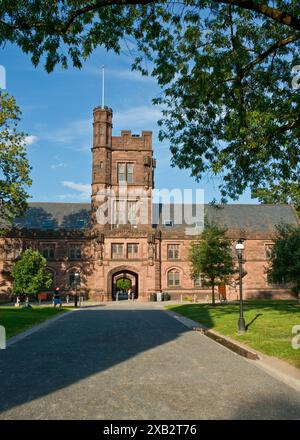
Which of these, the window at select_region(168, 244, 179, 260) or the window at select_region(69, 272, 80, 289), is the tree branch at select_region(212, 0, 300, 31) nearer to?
the window at select_region(168, 244, 179, 260)

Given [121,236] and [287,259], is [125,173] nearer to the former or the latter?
[121,236]

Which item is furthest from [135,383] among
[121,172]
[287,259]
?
[121,172]

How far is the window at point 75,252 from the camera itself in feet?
160

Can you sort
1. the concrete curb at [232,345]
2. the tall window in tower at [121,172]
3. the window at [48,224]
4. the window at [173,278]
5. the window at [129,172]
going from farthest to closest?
the window at [129,172], the tall window in tower at [121,172], the window at [48,224], the window at [173,278], the concrete curb at [232,345]

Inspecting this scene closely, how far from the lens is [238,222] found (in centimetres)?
5406

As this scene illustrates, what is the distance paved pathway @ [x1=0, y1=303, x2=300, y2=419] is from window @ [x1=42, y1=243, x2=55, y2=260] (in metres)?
36.4

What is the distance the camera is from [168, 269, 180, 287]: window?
161ft

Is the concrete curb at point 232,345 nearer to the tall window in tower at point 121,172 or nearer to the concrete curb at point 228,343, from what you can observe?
the concrete curb at point 228,343

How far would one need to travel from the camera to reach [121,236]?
159ft

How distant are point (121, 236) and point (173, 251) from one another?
6.73 meters

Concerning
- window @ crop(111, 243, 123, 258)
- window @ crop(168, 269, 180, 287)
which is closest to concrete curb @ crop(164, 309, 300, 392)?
window @ crop(111, 243, 123, 258)

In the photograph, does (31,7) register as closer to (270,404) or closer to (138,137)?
(270,404)

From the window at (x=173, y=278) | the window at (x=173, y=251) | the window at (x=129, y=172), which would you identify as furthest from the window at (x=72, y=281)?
the window at (x=129, y=172)

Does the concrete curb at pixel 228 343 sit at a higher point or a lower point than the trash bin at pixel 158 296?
higher
